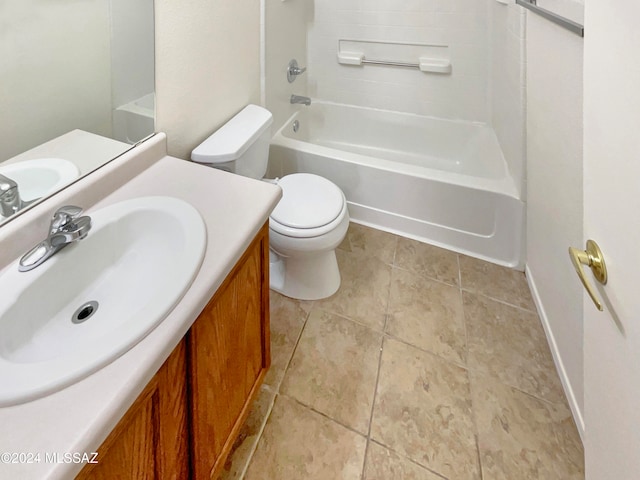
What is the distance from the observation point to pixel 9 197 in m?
0.78

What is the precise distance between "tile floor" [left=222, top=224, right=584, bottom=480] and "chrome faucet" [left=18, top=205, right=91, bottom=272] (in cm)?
84

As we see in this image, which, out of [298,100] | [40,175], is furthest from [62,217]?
[298,100]

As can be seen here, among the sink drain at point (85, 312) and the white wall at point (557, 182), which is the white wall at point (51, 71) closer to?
the sink drain at point (85, 312)

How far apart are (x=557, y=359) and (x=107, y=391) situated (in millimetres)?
1568

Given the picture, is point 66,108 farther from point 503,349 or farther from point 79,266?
point 503,349

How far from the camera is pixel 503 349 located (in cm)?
150

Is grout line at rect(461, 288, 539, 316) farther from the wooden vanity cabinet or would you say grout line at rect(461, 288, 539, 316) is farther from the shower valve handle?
the shower valve handle

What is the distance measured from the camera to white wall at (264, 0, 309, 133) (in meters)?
2.02

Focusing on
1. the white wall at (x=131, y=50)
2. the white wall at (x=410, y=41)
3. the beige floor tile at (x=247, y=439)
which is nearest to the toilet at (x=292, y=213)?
the white wall at (x=131, y=50)

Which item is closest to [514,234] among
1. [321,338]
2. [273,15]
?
[321,338]

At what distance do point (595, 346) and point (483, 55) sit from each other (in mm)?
2336

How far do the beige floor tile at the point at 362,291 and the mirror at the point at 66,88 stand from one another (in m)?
1.11

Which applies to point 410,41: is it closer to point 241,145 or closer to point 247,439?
point 241,145

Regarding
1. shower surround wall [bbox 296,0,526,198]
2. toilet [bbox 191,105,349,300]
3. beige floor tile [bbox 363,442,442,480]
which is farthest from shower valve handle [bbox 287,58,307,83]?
beige floor tile [bbox 363,442,442,480]
